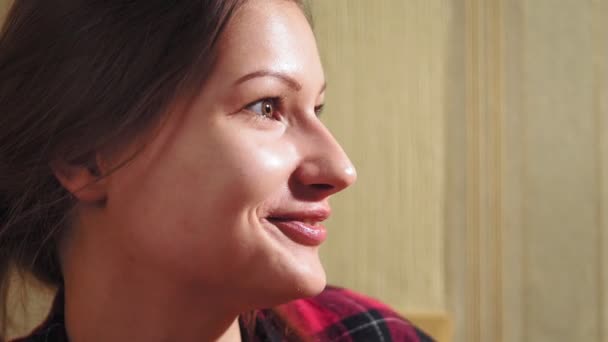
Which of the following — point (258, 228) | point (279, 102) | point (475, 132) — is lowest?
point (475, 132)

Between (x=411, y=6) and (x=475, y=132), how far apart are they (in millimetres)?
258

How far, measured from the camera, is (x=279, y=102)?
0.76m

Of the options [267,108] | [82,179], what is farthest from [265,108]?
[82,179]

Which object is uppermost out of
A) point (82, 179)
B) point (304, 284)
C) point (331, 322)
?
point (82, 179)

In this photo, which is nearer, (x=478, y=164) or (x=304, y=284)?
(x=304, y=284)

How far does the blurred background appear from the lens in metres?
1.29

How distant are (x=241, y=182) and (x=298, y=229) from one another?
0.26 feet

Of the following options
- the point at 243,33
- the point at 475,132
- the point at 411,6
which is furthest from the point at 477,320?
the point at 243,33

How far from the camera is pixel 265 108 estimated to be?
0.76 meters

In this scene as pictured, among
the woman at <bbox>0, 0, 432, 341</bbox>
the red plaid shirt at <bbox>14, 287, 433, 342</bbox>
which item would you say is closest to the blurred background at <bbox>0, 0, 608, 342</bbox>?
the red plaid shirt at <bbox>14, 287, 433, 342</bbox>

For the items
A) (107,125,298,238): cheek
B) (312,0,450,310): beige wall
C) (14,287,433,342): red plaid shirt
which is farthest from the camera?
(312,0,450,310): beige wall

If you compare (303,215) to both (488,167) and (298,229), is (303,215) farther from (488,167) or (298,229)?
(488,167)

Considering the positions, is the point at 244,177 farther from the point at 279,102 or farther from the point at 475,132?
the point at 475,132

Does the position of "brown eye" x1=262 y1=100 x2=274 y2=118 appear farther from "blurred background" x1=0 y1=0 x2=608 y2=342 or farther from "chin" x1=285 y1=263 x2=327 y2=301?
"blurred background" x1=0 y1=0 x2=608 y2=342
